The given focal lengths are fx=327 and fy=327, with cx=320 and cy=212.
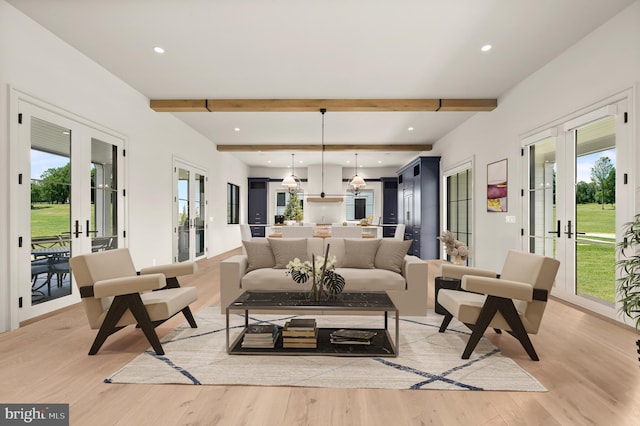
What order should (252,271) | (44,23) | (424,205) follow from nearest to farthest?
(44,23) < (252,271) < (424,205)

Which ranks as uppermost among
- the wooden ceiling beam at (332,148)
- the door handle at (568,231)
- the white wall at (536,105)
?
the wooden ceiling beam at (332,148)

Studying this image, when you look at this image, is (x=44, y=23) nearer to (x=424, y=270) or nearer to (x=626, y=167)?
(x=424, y=270)

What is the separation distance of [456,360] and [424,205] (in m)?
6.13

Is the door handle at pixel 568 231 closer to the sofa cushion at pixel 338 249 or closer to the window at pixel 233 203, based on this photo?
the sofa cushion at pixel 338 249

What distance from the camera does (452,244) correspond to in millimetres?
4109

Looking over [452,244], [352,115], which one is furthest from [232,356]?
[352,115]

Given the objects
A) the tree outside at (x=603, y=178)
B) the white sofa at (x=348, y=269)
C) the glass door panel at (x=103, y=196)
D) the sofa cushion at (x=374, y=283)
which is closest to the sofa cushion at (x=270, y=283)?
the white sofa at (x=348, y=269)

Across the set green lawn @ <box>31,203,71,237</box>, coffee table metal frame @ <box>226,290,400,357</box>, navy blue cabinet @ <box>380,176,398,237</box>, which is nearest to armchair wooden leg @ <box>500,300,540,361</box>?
coffee table metal frame @ <box>226,290,400,357</box>

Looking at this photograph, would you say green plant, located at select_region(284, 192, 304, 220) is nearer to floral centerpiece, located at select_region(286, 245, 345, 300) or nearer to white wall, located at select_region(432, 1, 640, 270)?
white wall, located at select_region(432, 1, 640, 270)

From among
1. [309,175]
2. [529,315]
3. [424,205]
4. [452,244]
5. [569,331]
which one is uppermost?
[309,175]

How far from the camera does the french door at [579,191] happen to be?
3.20 m

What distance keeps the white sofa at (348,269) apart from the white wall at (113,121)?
206 cm

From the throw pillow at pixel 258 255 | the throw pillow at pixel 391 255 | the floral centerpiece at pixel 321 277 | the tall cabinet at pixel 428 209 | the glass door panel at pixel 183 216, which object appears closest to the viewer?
the floral centerpiece at pixel 321 277

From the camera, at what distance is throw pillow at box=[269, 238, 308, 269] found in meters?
3.85
